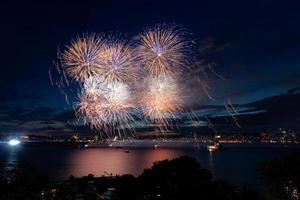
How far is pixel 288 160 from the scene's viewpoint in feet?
59.9

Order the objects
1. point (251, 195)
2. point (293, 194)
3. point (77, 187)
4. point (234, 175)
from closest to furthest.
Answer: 1. point (77, 187)
2. point (251, 195)
3. point (293, 194)
4. point (234, 175)

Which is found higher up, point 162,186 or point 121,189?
point 162,186

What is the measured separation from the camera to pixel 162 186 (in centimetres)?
1449

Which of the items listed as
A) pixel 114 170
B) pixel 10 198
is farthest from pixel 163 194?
pixel 114 170

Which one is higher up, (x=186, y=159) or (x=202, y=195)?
(x=186, y=159)

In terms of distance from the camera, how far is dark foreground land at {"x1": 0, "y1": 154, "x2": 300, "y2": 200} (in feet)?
37.3

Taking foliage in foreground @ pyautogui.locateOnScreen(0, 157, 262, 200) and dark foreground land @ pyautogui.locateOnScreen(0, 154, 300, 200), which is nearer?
foliage in foreground @ pyautogui.locateOnScreen(0, 157, 262, 200)

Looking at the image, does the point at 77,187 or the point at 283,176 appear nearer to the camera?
the point at 77,187

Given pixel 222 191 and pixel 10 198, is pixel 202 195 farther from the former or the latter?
pixel 10 198

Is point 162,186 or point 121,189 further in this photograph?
point 121,189

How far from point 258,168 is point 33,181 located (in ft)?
37.9

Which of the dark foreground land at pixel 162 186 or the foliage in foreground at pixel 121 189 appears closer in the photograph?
the foliage in foreground at pixel 121 189

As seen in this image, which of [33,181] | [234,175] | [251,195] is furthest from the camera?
[234,175]

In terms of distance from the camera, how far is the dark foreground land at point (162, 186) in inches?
448
